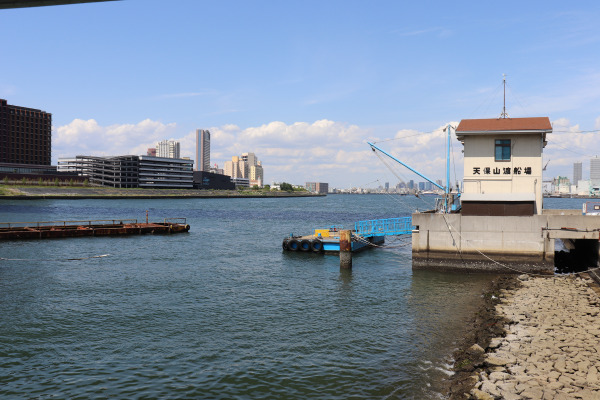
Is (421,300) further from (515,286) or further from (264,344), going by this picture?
(264,344)

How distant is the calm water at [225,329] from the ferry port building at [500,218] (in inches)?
89.2

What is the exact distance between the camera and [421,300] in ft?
88.8

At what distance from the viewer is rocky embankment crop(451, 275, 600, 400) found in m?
13.7

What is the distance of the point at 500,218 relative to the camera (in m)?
32.3

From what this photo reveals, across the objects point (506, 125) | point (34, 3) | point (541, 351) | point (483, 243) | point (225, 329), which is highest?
point (506, 125)

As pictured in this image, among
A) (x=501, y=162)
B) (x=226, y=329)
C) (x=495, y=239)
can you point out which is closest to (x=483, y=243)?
(x=495, y=239)

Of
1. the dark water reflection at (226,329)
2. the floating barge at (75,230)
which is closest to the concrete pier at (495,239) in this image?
the dark water reflection at (226,329)

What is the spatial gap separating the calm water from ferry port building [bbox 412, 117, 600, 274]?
2.27 meters

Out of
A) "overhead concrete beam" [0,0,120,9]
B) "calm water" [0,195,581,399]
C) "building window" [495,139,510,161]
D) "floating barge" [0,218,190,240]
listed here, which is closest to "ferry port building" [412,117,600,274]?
"building window" [495,139,510,161]

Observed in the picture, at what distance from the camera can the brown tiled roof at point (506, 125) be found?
3359cm

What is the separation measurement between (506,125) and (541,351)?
23.1 metres

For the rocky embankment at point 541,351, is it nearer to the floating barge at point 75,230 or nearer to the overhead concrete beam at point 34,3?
the overhead concrete beam at point 34,3

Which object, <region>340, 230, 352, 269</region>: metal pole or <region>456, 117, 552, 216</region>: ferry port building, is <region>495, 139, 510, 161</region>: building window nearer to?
<region>456, 117, 552, 216</region>: ferry port building

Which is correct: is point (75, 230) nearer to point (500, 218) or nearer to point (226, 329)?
point (226, 329)
